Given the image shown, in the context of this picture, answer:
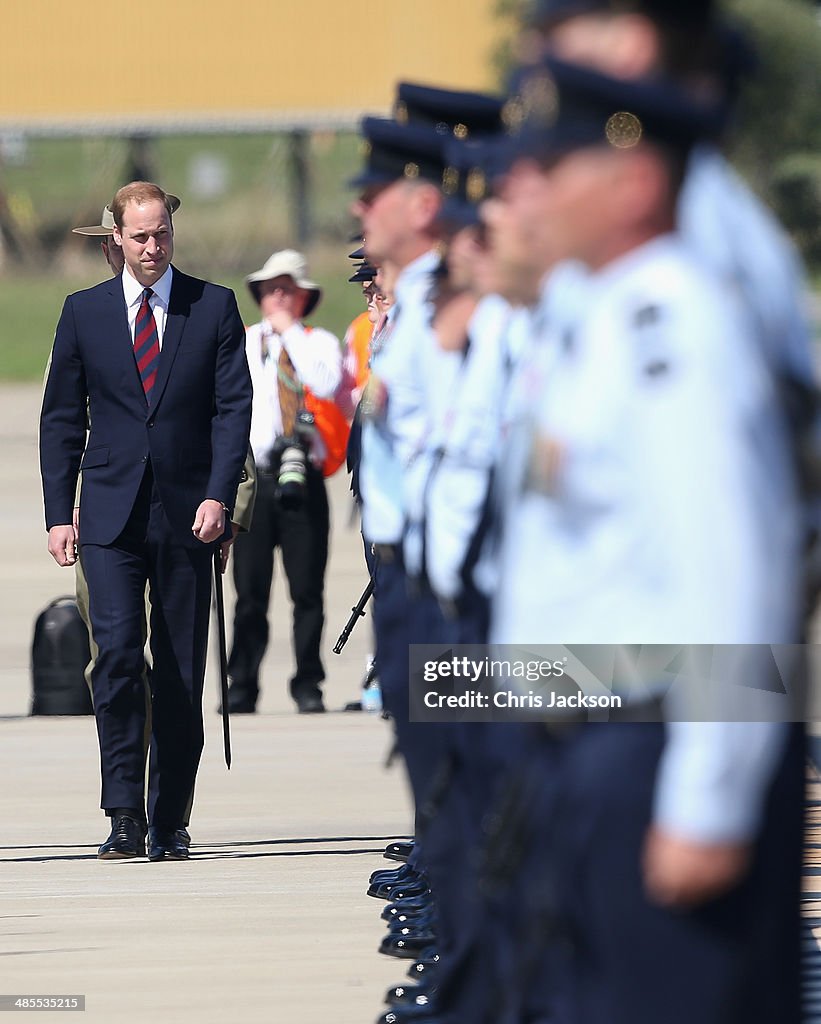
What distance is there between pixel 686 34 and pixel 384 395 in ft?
7.96

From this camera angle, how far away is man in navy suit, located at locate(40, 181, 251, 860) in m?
7.57

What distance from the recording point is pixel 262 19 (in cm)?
5491

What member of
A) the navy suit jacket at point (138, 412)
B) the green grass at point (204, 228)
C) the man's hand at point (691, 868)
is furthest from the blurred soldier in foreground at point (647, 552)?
the green grass at point (204, 228)

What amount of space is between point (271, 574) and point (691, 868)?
875 cm

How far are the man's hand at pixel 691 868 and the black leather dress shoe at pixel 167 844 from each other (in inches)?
194

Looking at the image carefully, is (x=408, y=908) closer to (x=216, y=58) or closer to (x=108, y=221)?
(x=108, y=221)

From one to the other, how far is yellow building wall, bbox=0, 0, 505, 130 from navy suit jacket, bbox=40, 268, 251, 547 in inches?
1848

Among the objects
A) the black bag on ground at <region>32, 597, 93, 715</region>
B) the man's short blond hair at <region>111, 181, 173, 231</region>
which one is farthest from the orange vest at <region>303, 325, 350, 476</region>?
the man's short blond hair at <region>111, 181, 173, 231</region>

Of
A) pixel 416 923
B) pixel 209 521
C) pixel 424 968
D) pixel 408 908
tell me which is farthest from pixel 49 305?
pixel 424 968

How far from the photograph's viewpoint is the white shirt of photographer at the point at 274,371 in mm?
11125

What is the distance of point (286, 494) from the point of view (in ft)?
36.7

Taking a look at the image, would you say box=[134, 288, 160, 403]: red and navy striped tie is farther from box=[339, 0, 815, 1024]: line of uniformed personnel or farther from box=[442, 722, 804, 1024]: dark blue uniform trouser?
box=[442, 722, 804, 1024]: dark blue uniform trouser

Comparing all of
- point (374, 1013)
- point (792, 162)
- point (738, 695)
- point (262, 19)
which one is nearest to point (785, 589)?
point (738, 695)

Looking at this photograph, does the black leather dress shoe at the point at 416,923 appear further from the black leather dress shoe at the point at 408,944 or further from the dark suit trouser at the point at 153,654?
the dark suit trouser at the point at 153,654
